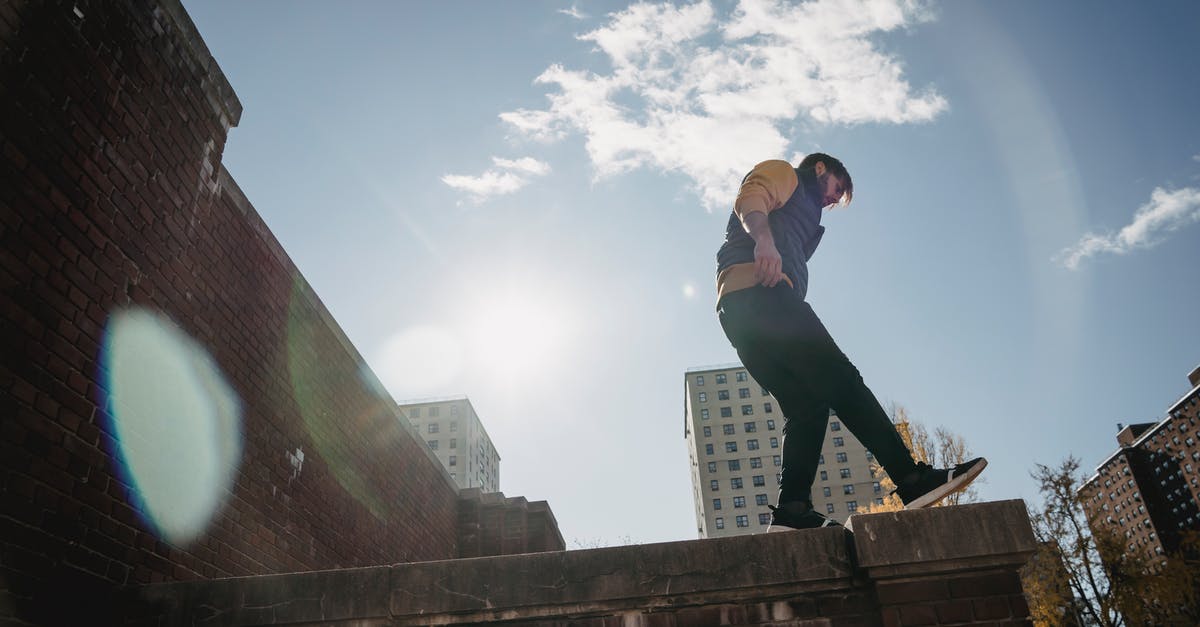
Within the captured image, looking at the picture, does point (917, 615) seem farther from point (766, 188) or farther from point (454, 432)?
point (454, 432)

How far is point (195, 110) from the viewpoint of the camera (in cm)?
435

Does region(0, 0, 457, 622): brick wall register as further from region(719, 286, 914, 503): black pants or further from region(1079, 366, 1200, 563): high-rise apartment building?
region(1079, 366, 1200, 563): high-rise apartment building

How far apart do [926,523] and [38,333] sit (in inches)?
147

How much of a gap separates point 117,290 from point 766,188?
3451 mm

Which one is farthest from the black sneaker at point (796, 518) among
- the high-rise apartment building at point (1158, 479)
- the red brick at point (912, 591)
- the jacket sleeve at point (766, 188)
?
the high-rise apartment building at point (1158, 479)

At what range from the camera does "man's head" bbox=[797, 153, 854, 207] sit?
3.71m

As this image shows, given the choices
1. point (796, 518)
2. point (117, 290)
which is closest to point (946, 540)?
point (796, 518)

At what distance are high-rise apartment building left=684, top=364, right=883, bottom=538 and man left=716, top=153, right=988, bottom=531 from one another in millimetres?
71902

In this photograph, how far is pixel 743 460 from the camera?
77938 millimetres

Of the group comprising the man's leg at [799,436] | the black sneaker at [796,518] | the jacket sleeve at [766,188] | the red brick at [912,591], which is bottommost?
the red brick at [912,591]

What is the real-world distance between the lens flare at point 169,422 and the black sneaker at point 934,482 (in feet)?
12.7

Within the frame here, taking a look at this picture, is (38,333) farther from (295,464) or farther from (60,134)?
(295,464)

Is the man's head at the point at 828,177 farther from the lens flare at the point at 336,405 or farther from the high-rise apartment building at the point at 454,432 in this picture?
the high-rise apartment building at the point at 454,432

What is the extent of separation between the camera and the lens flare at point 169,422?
355 centimetres
